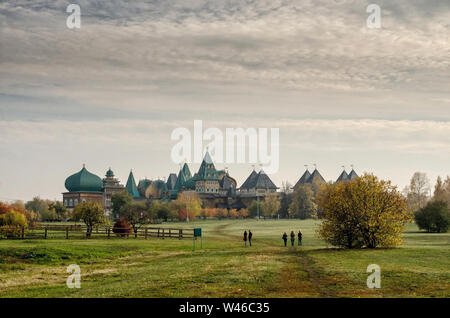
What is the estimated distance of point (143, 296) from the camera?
19594 millimetres

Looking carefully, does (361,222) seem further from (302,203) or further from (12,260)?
(302,203)

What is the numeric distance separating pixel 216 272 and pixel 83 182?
143m

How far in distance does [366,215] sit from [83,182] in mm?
133380

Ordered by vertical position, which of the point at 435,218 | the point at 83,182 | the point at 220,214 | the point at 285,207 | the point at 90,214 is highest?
the point at 83,182

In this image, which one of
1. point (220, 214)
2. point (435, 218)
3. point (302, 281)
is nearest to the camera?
point (302, 281)

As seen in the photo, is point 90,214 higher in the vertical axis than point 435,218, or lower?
higher

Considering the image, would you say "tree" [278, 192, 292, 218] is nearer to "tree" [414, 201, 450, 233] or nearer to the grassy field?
"tree" [414, 201, 450, 233]

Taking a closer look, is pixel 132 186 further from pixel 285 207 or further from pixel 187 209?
pixel 187 209

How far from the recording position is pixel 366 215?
1609 inches

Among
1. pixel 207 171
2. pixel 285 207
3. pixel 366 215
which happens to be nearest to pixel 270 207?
pixel 285 207

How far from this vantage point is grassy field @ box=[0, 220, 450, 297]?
20656 mm

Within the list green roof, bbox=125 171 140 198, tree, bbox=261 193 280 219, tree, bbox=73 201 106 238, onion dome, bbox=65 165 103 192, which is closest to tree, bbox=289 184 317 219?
tree, bbox=261 193 280 219

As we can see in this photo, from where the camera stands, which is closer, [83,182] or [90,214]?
[90,214]

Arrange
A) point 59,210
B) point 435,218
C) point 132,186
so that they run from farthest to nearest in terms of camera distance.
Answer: point 132,186 → point 59,210 → point 435,218
